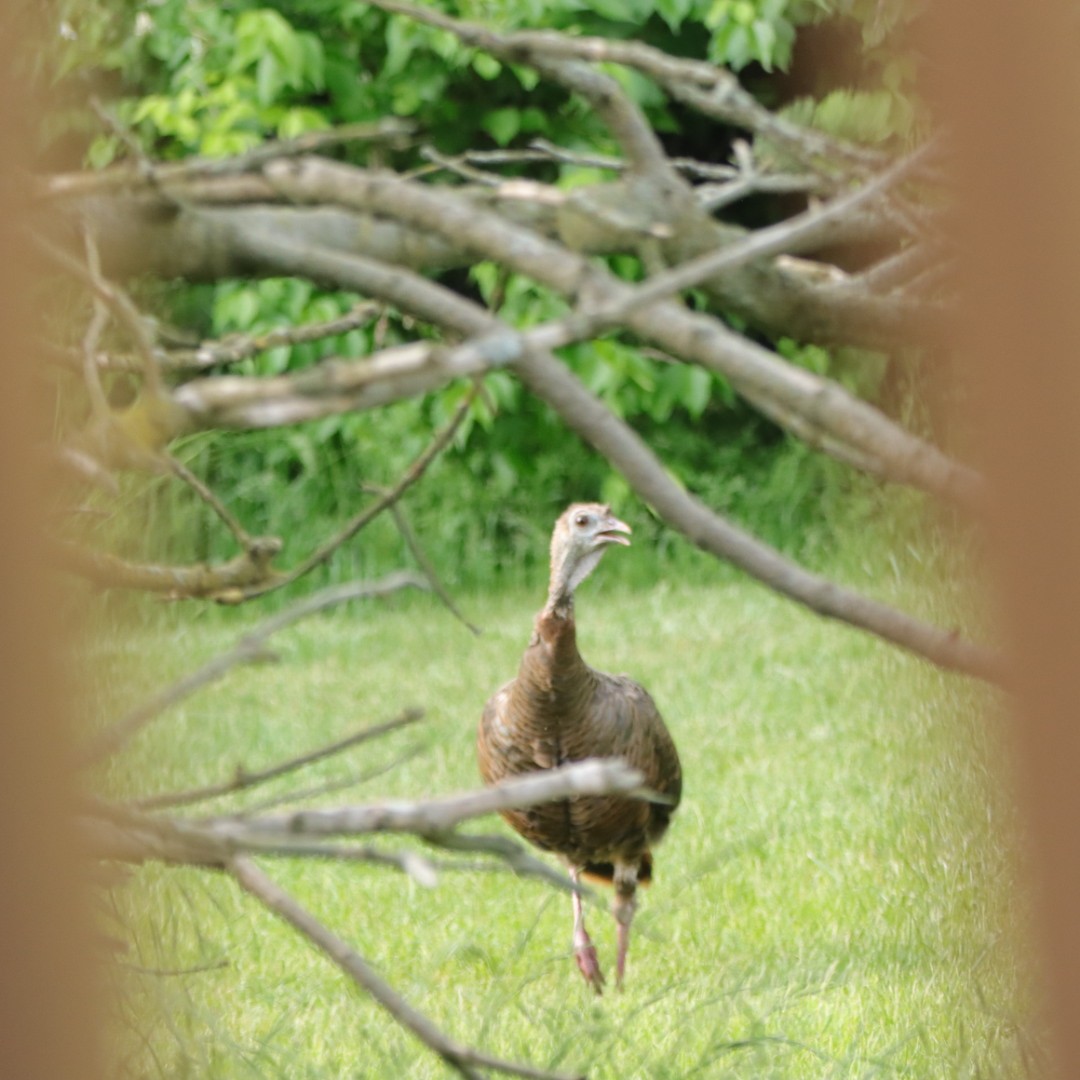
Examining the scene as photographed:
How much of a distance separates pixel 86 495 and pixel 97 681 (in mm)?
189

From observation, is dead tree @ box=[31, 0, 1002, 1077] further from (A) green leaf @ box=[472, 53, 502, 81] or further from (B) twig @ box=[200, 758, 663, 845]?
(A) green leaf @ box=[472, 53, 502, 81]

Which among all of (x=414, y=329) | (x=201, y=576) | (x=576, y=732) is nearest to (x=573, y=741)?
(x=576, y=732)

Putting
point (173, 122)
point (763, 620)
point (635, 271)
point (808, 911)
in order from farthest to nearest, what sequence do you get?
1. point (763, 620)
2. point (635, 271)
3. point (173, 122)
4. point (808, 911)

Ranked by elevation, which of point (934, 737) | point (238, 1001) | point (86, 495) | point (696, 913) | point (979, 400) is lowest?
point (696, 913)

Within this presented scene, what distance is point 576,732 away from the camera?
285 centimetres

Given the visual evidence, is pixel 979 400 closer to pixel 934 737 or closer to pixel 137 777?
pixel 934 737

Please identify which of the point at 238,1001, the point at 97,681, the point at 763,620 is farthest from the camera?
the point at 763,620

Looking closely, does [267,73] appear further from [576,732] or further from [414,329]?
[576,732]

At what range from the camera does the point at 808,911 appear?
307 cm

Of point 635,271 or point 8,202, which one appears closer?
point 8,202

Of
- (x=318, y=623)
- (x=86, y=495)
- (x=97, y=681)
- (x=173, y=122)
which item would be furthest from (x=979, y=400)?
(x=318, y=623)

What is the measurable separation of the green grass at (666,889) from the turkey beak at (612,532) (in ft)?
1.84

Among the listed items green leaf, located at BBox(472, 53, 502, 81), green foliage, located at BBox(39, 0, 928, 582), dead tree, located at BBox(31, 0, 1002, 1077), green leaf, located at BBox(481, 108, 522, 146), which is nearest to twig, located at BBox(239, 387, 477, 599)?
dead tree, located at BBox(31, 0, 1002, 1077)

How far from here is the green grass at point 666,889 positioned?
150 cm
